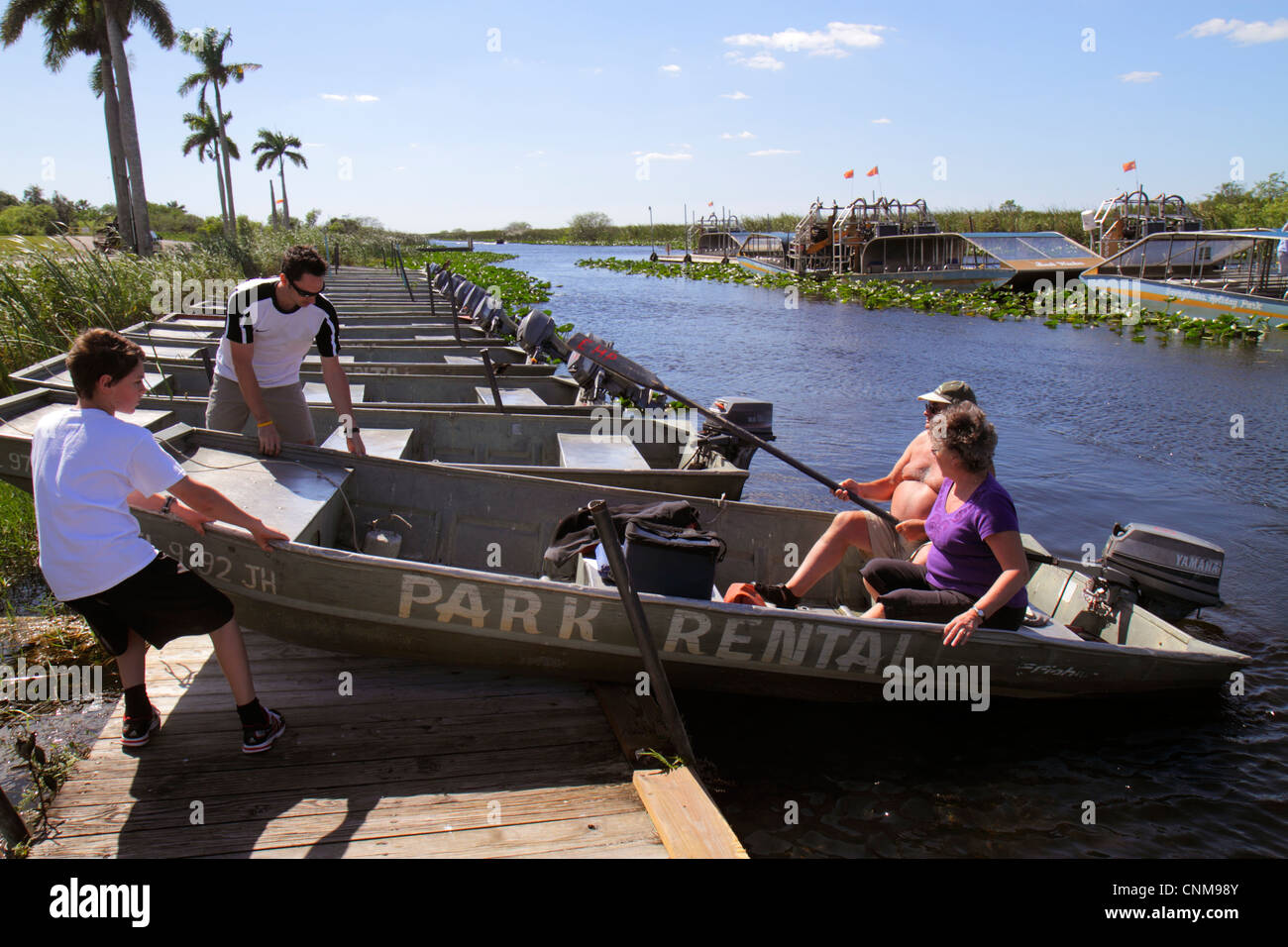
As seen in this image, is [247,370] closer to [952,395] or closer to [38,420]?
[38,420]

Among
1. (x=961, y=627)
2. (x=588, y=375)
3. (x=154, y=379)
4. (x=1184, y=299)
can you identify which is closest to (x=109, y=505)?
(x=961, y=627)

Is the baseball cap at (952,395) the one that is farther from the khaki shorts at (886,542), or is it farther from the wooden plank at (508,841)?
the wooden plank at (508,841)

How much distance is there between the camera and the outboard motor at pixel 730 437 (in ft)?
26.4

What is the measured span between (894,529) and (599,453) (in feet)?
10.5

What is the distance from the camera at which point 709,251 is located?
2918 inches

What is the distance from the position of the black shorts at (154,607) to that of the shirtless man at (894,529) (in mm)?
3290

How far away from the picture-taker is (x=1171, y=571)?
19.3 feet

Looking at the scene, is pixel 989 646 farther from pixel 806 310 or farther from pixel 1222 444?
pixel 806 310

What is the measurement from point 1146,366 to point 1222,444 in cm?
833

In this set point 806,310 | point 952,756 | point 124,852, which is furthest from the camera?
point 806,310
